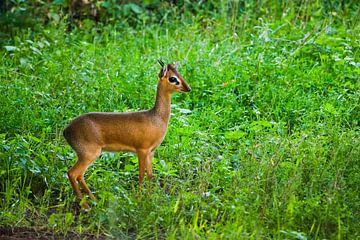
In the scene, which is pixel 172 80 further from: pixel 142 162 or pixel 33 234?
→ pixel 33 234

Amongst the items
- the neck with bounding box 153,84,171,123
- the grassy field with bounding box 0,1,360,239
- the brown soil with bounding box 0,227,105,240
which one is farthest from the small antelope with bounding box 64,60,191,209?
the brown soil with bounding box 0,227,105,240

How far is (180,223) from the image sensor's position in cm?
602

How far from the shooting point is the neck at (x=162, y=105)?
729cm

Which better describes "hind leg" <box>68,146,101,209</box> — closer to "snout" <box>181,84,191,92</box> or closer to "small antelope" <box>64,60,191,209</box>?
"small antelope" <box>64,60,191,209</box>

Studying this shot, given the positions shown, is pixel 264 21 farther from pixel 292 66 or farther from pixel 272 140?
pixel 272 140

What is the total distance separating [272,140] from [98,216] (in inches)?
76.6

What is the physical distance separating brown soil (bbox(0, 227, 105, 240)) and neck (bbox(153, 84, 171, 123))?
1.35 metres

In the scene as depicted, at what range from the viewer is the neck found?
23.9 feet

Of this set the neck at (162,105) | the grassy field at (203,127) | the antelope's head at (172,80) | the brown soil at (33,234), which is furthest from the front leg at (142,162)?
the brown soil at (33,234)

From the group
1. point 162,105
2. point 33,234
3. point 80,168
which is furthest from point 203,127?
point 33,234

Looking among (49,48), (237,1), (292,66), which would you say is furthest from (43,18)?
(292,66)

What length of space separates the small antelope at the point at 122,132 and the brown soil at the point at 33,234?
0.42m

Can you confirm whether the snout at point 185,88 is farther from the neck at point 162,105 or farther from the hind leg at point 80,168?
the hind leg at point 80,168

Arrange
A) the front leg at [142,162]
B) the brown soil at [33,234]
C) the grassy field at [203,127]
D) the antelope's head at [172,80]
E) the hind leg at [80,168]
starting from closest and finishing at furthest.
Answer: the brown soil at [33,234]
the grassy field at [203,127]
the hind leg at [80,168]
the front leg at [142,162]
the antelope's head at [172,80]
